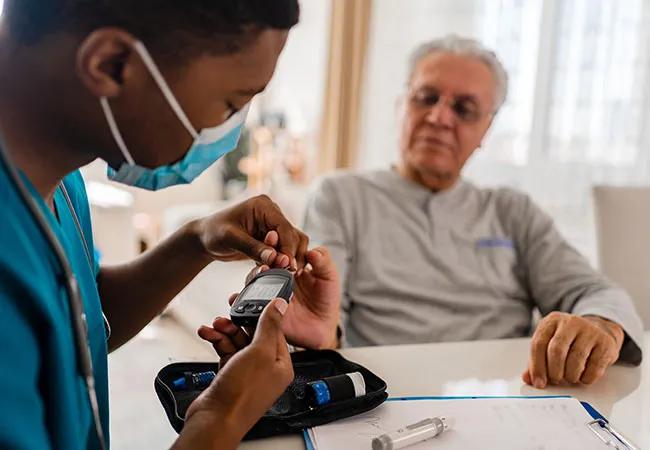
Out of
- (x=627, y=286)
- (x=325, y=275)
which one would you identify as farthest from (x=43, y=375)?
(x=627, y=286)

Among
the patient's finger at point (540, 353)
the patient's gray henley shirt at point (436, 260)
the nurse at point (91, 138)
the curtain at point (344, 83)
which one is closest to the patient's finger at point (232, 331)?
the nurse at point (91, 138)

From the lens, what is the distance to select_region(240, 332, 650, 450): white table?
3.12ft

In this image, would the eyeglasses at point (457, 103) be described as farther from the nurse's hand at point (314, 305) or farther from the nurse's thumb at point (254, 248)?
the nurse's thumb at point (254, 248)

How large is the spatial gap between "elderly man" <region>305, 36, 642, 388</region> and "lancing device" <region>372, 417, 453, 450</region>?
0.74 metres

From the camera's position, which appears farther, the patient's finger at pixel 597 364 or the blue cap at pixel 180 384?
the patient's finger at pixel 597 364

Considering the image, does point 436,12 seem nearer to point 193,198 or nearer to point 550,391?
point 193,198

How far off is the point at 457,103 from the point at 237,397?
121 centimetres

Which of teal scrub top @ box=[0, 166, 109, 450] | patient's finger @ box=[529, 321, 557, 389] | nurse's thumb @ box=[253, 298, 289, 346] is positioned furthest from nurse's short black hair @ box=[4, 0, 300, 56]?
patient's finger @ box=[529, 321, 557, 389]

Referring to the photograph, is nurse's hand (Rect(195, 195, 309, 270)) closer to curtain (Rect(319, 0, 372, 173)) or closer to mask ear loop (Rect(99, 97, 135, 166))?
mask ear loop (Rect(99, 97, 135, 166))

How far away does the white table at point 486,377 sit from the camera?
0.95 metres

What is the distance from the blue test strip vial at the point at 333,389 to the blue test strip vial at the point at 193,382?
0.42 ft

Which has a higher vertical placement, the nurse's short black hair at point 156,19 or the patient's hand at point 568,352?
the nurse's short black hair at point 156,19

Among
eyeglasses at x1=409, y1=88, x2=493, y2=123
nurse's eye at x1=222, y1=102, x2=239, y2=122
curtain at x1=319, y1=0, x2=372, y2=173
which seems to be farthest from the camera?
curtain at x1=319, y1=0, x2=372, y2=173

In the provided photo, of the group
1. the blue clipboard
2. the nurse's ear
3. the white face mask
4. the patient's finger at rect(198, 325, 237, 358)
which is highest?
the nurse's ear
